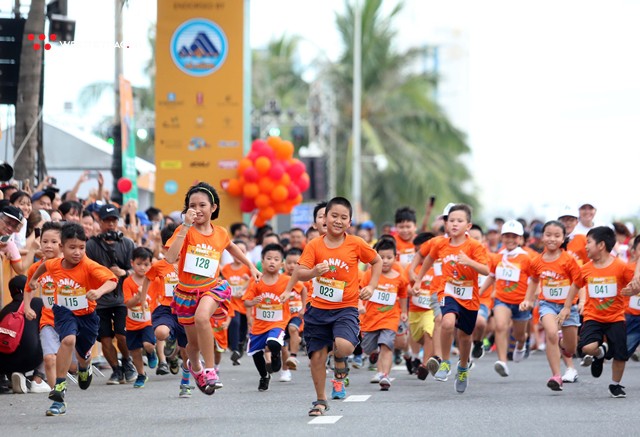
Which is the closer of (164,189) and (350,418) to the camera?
(350,418)

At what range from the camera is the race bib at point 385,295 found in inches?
576

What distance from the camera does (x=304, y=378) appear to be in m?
15.7

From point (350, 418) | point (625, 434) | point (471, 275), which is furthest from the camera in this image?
point (471, 275)

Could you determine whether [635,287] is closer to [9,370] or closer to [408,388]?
[408,388]

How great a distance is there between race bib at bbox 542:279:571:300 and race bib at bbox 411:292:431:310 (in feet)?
6.74

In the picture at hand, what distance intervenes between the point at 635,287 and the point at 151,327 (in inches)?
209

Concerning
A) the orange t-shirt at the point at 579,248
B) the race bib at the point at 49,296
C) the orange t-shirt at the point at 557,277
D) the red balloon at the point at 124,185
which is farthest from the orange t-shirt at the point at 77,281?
the red balloon at the point at 124,185

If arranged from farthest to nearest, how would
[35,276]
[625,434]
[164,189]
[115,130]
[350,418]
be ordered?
1. [164,189]
2. [115,130]
3. [35,276]
4. [350,418]
5. [625,434]

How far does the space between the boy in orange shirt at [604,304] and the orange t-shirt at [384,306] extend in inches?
86.1

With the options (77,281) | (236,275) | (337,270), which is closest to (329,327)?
(337,270)

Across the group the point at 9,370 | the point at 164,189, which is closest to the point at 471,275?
the point at 9,370

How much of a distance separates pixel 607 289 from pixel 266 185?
42.8ft

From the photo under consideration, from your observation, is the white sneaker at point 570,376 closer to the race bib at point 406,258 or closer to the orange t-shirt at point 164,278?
the race bib at point 406,258

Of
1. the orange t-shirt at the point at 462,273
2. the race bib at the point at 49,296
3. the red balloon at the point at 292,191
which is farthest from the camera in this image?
the red balloon at the point at 292,191
